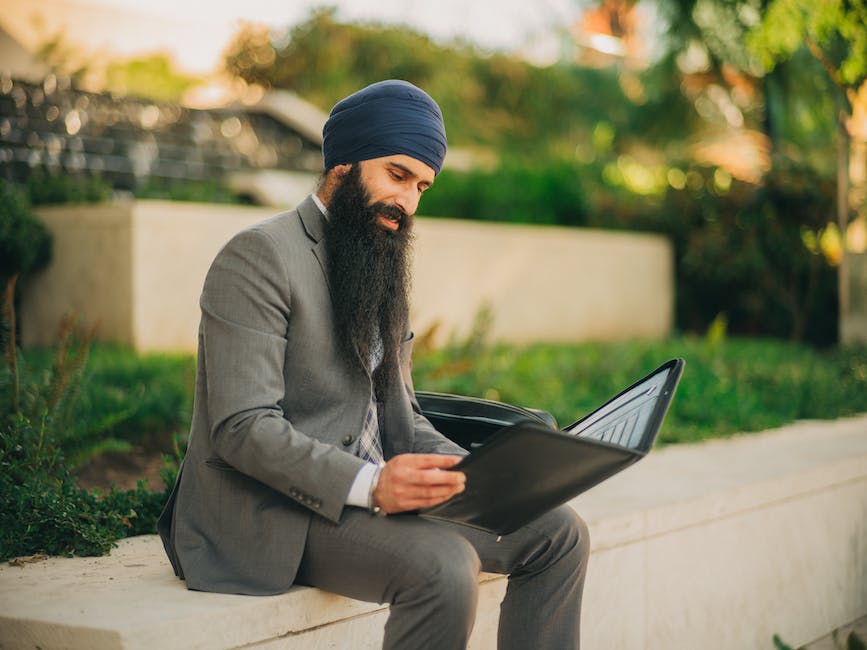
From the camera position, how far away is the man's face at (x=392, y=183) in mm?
2551

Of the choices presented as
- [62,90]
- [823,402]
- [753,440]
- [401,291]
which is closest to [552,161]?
[62,90]

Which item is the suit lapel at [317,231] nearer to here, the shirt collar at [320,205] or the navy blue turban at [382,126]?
the shirt collar at [320,205]

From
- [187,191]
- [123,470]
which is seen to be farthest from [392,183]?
[187,191]

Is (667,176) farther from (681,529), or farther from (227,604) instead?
(227,604)

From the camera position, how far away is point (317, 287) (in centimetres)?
246

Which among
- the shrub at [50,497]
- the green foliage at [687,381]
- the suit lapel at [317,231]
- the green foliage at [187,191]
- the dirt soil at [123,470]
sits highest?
the suit lapel at [317,231]

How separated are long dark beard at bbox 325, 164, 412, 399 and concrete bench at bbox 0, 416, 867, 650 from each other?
0.61 meters

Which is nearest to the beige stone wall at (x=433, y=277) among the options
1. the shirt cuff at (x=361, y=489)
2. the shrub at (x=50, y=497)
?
the shrub at (x=50, y=497)

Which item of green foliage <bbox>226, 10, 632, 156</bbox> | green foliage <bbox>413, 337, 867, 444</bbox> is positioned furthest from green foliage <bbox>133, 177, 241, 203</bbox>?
green foliage <bbox>226, 10, 632, 156</bbox>

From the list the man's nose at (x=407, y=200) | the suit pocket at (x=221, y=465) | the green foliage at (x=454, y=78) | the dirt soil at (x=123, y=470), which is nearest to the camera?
the suit pocket at (x=221, y=465)

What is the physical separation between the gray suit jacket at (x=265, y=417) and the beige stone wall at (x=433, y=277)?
2.09 metres

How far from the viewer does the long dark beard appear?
2.47 m

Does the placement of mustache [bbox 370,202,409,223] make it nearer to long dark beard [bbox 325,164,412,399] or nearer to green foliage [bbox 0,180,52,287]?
long dark beard [bbox 325,164,412,399]

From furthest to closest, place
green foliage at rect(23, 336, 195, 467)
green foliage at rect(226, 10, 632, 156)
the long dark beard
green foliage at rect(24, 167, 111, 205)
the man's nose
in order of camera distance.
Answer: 1. green foliage at rect(226, 10, 632, 156)
2. green foliage at rect(24, 167, 111, 205)
3. green foliage at rect(23, 336, 195, 467)
4. the man's nose
5. the long dark beard
